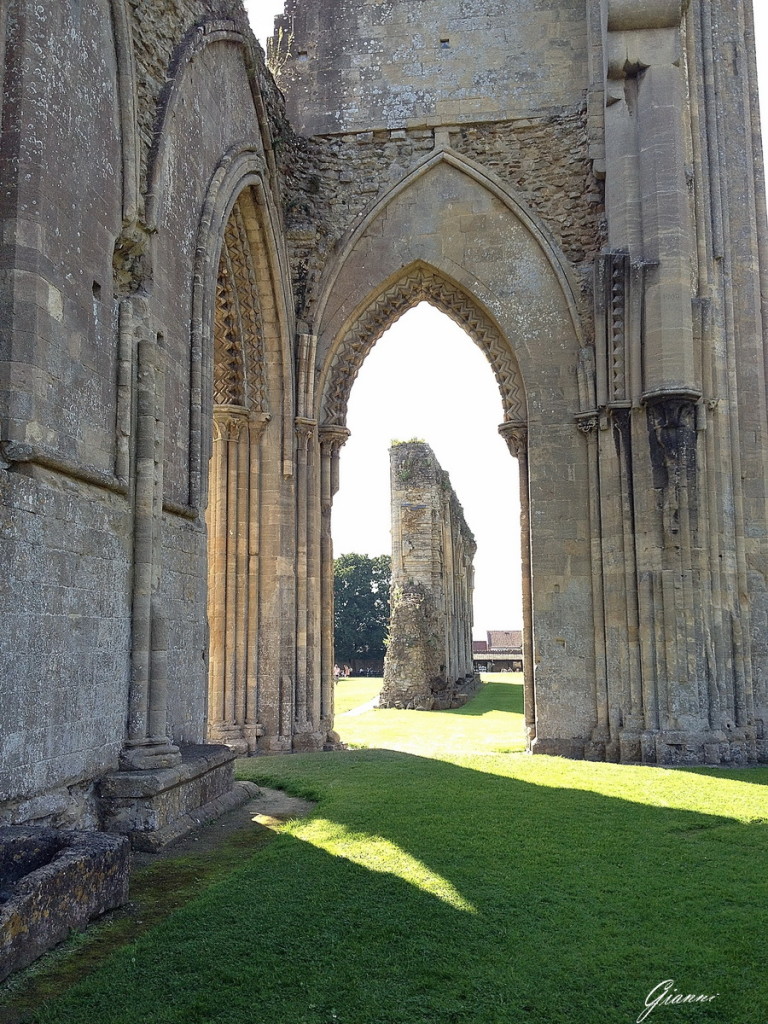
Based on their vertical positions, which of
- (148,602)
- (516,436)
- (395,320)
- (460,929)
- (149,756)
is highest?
(395,320)

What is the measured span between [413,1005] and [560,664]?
25.3ft

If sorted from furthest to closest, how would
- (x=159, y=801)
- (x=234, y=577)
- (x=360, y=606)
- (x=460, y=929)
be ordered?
1. (x=360, y=606)
2. (x=234, y=577)
3. (x=159, y=801)
4. (x=460, y=929)

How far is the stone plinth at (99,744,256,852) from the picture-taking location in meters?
5.44

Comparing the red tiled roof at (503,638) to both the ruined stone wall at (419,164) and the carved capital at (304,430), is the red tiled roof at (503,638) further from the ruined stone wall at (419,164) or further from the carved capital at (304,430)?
the ruined stone wall at (419,164)

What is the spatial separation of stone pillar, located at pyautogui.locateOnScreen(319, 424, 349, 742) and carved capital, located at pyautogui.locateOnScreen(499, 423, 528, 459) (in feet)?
6.77

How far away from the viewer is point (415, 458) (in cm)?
1959

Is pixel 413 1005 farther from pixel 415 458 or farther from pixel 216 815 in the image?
pixel 415 458

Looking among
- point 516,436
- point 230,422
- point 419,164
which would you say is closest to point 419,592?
point 516,436

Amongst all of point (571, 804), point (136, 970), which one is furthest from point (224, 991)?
point (571, 804)

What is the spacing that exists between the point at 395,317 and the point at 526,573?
383 cm

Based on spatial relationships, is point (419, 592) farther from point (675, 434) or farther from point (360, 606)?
point (360, 606)

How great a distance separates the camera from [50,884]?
11.7 ft

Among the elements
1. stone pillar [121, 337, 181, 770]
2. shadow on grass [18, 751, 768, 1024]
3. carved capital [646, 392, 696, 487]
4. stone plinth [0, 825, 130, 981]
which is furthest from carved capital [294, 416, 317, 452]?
stone plinth [0, 825, 130, 981]

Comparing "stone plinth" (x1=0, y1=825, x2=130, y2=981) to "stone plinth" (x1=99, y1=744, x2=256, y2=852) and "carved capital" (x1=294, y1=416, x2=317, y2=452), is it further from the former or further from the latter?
"carved capital" (x1=294, y1=416, x2=317, y2=452)
